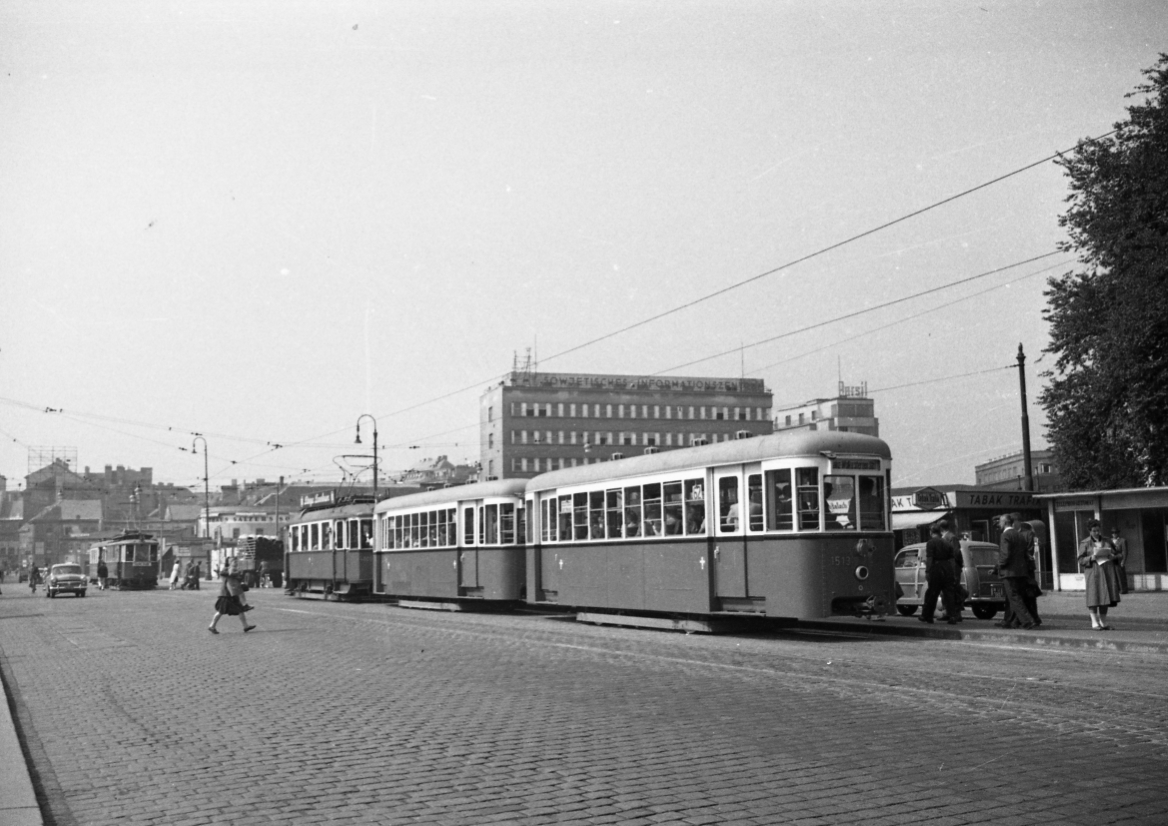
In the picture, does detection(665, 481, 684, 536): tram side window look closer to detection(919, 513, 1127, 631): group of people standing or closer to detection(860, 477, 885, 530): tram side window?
detection(860, 477, 885, 530): tram side window

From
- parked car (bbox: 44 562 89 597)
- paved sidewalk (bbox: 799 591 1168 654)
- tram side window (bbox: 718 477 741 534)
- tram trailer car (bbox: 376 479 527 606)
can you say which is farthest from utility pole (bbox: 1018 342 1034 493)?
parked car (bbox: 44 562 89 597)

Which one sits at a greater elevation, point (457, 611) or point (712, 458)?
point (712, 458)

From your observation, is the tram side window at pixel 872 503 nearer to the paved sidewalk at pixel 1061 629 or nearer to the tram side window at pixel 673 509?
the paved sidewalk at pixel 1061 629

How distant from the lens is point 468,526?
28.0 metres

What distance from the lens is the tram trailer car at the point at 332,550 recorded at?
3625 centimetres

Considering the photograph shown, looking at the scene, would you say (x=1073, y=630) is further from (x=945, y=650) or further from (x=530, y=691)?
(x=530, y=691)

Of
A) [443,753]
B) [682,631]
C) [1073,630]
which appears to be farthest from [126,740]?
[1073,630]

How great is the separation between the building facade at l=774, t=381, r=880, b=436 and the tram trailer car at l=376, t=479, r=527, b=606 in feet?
274

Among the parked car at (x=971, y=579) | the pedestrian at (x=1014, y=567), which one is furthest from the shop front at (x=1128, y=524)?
the pedestrian at (x=1014, y=567)

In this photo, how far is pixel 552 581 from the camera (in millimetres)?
24016

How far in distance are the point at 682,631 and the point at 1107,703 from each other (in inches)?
426

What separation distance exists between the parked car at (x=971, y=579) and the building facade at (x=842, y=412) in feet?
295

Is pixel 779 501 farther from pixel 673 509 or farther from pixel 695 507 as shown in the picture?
pixel 673 509

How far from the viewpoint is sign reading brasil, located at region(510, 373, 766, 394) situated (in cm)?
13050
